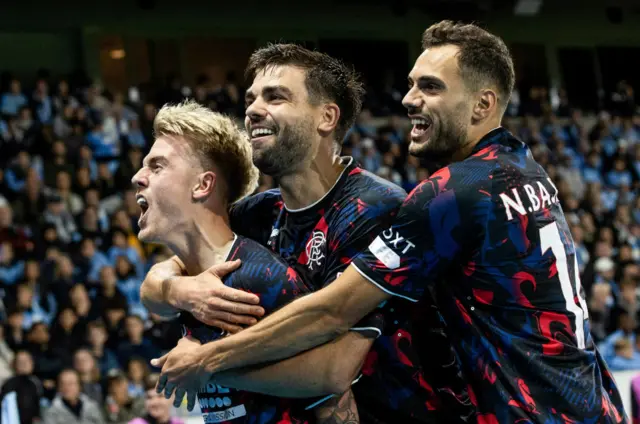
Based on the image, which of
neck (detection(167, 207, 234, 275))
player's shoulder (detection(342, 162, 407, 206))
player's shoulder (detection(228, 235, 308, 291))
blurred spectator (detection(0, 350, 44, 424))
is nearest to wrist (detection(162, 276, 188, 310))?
neck (detection(167, 207, 234, 275))

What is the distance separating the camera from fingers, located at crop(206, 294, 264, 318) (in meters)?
3.25

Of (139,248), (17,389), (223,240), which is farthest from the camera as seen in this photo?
(139,248)

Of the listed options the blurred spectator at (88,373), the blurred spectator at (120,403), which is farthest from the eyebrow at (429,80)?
the blurred spectator at (88,373)


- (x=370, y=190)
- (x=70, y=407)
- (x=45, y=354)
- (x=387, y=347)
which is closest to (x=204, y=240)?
(x=370, y=190)

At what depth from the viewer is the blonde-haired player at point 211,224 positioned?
3.32 metres

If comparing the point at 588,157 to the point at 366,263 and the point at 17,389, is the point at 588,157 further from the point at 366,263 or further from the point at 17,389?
the point at 366,263

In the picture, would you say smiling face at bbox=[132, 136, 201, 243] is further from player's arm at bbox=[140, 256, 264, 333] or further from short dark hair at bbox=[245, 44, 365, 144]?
short dark hair at bbox=[245, 44, 365, 144]

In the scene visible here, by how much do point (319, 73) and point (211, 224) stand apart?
77cm

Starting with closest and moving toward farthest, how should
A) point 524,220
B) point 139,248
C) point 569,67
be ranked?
1. point 524,220
2. point 139,248
3. point 569,67

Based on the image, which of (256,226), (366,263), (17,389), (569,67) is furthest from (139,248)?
(569,67)

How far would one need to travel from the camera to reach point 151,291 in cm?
379

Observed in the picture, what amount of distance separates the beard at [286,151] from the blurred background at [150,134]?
8.05 ft

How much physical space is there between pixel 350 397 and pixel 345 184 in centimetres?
83

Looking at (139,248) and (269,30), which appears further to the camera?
(269,30)
